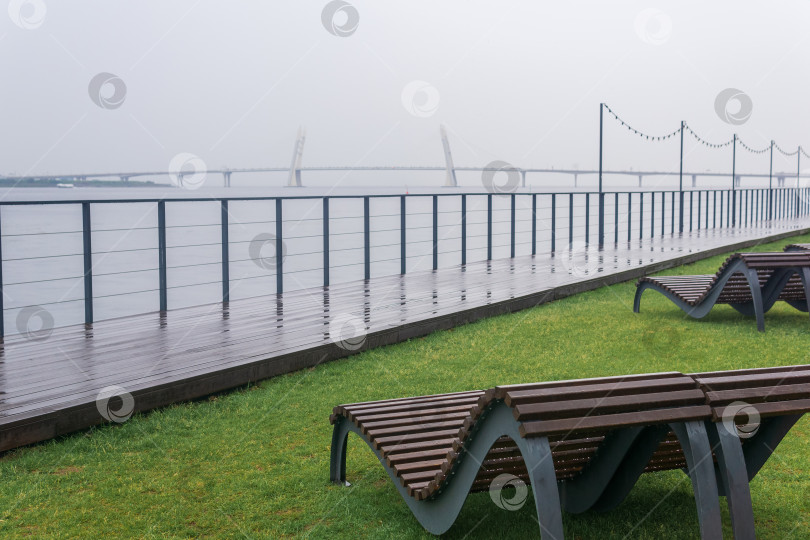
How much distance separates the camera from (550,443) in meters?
2.53

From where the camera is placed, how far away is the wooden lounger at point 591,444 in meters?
2.10

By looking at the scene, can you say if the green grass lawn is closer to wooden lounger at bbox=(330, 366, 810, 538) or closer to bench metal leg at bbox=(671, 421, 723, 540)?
wooden lounger at bbox=(330, 366, 810, 538)

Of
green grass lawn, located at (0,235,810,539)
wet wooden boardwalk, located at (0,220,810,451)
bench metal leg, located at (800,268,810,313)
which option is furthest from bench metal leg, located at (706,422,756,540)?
bench metal leg, located at (800,268,810,313)

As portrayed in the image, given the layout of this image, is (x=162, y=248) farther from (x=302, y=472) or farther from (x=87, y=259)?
(x=302, y=472)

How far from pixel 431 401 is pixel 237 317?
3.73 m

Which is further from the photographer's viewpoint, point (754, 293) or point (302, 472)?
point (754, 293)

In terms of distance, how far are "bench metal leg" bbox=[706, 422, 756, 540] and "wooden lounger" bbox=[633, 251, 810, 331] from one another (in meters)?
4.75

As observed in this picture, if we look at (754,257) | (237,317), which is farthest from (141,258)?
(754,257)

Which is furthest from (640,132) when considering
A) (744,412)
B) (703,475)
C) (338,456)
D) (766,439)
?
(703,475)

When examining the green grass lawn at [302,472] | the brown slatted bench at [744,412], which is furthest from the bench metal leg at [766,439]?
the green grass lawn at [302,472]

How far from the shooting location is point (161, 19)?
4834 cm

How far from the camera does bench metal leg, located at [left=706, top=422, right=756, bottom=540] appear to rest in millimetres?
→ 2301

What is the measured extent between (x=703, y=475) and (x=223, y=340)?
417 centimetres

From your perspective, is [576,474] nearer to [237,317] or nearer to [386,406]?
[386,406]
